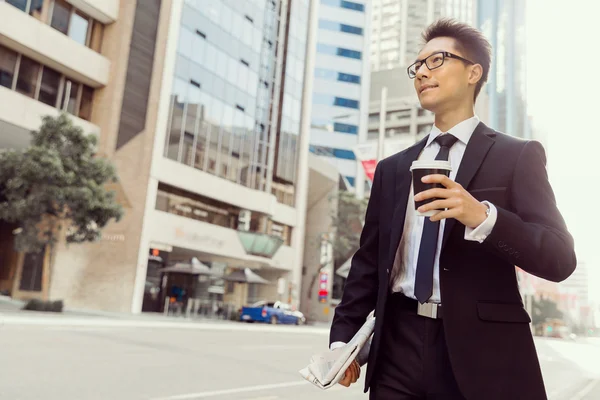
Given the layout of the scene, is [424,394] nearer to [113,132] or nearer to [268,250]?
[113,132]

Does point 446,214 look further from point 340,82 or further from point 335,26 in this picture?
point 335,26

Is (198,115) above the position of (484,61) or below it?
above

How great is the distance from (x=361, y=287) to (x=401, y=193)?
41cm

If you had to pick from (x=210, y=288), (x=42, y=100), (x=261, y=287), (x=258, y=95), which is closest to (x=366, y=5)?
(x=258, y=95)

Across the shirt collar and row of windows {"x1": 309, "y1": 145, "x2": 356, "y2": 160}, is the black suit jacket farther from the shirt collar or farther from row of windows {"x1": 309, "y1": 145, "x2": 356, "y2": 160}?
row of windows {"x1": 309, "y1": 145, "x2": 356, "y2": 160}

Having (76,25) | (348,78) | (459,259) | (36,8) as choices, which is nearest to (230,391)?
(459,259)

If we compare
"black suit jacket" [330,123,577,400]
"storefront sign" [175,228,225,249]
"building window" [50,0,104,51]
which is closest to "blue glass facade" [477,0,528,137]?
"storefront sign" [175,228,225,249]

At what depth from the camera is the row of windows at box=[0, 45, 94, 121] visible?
26562mm

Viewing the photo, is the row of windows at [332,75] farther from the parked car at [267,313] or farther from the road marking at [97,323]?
the road marking at [97,323]

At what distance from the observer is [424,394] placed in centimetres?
194

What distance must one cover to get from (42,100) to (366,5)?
194 feet

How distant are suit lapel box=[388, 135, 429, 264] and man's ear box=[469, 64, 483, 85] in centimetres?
27

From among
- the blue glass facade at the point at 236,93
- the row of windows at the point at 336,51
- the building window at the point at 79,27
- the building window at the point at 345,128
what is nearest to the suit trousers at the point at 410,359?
the building window at the point at 79,27

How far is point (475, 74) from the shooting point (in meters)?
2.27
